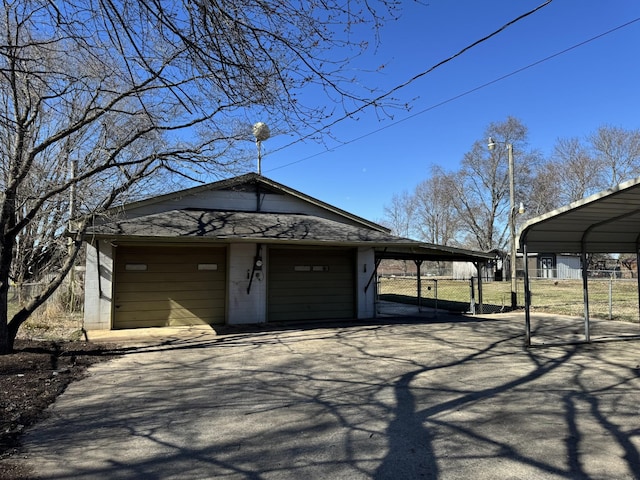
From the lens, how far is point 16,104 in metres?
7.69

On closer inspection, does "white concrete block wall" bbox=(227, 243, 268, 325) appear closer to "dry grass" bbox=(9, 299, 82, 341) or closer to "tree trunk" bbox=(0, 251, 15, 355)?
"dry grass" bbox=(9, 299, 82, 341)

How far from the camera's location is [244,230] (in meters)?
10.6

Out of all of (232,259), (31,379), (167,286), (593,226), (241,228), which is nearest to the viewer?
(31,379)

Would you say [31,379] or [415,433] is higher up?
[31,379]

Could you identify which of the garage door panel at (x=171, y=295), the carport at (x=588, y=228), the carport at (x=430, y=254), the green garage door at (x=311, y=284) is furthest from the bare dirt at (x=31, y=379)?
the carport at (x=588, y=228)

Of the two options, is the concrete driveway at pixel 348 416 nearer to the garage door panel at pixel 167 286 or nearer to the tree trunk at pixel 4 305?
the tree trunk at pixel 4 305

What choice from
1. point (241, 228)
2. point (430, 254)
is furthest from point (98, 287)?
point (430, 254)

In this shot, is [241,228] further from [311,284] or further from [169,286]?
[311,284]

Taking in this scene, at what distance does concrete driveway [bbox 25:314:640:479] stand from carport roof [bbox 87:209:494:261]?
2565 millimetres

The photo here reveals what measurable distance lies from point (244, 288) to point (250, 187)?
303 centimetres

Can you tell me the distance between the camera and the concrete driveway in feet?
11.6

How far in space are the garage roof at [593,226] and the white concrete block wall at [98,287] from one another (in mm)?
9472

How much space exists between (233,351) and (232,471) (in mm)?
4967

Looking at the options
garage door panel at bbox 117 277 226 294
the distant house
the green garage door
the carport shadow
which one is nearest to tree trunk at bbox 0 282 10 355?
the distant house
